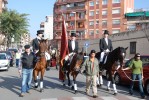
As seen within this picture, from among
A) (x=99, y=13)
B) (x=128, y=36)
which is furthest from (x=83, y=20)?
(x=128, y=36)

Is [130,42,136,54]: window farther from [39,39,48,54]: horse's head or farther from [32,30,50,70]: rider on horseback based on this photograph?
[39,39,48,54]: horse's head

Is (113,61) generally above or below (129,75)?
above

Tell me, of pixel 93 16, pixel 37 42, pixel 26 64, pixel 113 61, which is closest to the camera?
pixel 26 64

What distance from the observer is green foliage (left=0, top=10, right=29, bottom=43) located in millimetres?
57531

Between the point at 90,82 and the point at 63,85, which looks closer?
the point at 90,82

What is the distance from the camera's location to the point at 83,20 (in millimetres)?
83188

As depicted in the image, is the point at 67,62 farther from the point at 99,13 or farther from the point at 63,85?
the point at 99,13

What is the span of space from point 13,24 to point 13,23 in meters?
0.21

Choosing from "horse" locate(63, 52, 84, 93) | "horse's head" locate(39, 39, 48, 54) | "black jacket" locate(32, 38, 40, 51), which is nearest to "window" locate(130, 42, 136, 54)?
"horse" locate(63, 52, 84, 93)

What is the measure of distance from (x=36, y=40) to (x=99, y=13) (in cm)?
6622

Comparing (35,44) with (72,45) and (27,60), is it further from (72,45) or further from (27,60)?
(72,45)

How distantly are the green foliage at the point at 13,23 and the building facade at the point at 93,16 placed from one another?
70.3ft

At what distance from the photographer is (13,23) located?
5794 centimetres

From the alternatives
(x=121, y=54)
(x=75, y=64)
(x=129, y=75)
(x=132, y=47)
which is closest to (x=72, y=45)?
(x=75, y=64)
